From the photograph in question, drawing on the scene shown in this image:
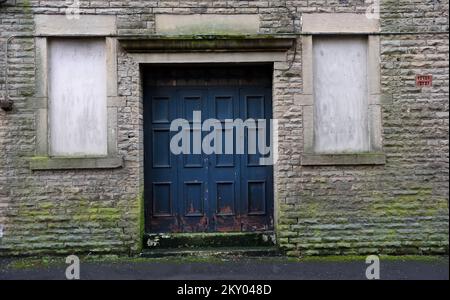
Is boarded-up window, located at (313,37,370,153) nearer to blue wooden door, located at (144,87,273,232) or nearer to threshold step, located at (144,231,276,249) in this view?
blue wooden door, located at (144,87,273,232)

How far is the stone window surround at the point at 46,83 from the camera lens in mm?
7059

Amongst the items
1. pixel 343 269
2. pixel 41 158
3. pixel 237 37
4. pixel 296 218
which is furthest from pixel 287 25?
pixel 41 158

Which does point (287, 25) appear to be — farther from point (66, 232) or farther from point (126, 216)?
point (66, 232)

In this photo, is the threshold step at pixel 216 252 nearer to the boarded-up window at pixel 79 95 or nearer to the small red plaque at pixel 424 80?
the boarded-up window at pixel 79 95

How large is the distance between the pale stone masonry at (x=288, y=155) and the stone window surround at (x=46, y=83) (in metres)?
0.02

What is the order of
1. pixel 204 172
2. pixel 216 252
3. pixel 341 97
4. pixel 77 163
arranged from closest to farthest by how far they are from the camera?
1. pixel 77 163
2. pixel 216 252
3. pixel 341 97
4. pixel 204 172

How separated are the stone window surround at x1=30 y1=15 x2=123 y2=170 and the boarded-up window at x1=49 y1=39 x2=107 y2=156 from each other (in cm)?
13

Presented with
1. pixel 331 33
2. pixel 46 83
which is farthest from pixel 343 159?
pixel 46 83

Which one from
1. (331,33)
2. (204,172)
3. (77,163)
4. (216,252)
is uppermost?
(331,33)

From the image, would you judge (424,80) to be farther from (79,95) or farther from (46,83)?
(46,83)

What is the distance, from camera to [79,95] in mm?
7246

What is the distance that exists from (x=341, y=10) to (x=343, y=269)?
365cm

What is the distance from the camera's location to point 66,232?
23.2 feet

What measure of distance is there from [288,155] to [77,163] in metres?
3.00
